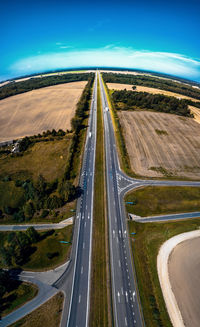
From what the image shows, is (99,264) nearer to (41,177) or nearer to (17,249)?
(17,249)

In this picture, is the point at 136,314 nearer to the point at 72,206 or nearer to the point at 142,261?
the point at 142,261

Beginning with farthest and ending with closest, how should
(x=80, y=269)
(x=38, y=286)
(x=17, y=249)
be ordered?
1. (x=17, y=249)
2. (x=80, y=269)
3. (x=38, y=286)

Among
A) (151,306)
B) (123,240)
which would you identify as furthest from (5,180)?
(151,306)

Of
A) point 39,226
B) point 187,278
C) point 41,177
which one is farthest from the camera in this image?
point 41,177

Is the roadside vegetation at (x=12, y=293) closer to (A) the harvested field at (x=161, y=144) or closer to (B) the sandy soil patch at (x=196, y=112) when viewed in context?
(A) the harvested field at (x=161, y=144)

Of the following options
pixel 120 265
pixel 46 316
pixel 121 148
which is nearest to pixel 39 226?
pixel 46 316

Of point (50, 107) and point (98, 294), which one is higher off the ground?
point (50, 107)
